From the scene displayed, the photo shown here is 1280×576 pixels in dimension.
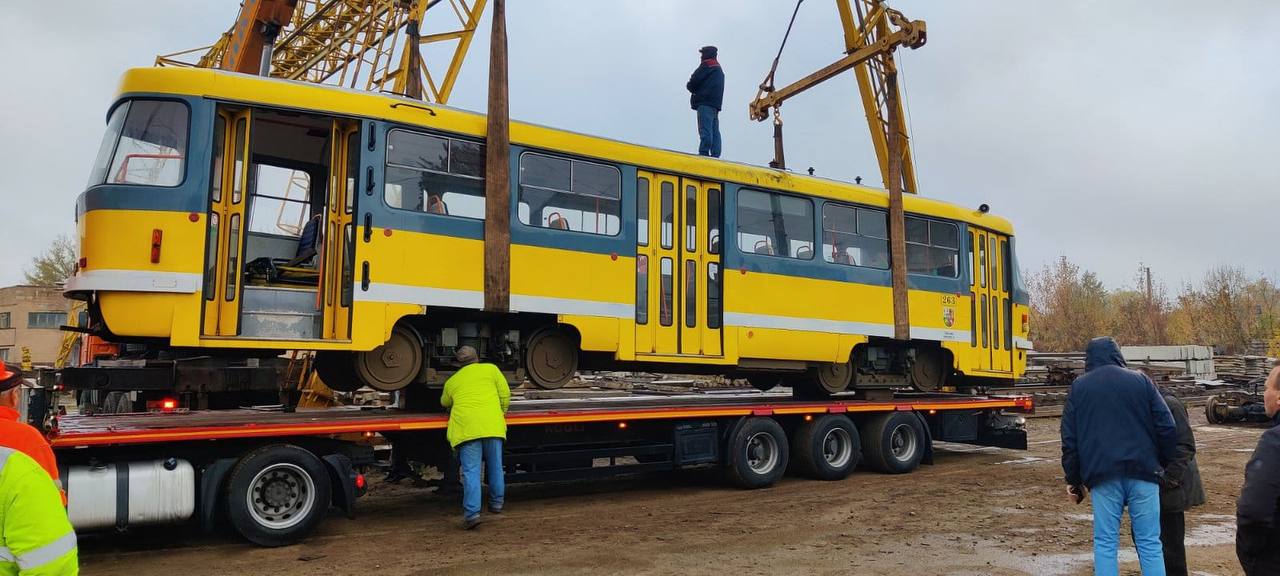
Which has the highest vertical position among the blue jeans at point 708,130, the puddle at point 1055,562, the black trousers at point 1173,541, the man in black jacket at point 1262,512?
the blue jeans at point 708,130

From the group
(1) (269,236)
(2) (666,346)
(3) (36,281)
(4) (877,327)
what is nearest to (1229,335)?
(4) (877,327)

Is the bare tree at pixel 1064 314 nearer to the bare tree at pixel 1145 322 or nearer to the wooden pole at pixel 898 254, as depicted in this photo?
the bare tree at pixel 1145 322

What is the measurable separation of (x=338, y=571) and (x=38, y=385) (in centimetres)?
264

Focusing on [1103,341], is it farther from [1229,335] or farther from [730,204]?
[1229,335]

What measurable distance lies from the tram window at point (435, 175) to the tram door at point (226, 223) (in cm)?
120

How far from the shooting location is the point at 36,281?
4816 centimetres

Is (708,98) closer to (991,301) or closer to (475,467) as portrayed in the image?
(991,301)

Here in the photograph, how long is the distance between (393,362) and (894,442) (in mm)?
6800

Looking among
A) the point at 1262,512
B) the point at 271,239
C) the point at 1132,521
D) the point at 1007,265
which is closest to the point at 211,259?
the point at 271,239

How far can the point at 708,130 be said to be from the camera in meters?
11.5

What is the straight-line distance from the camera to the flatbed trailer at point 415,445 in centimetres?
648

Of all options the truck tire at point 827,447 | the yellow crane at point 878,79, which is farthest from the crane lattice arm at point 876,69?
the truck tire at point 827,447

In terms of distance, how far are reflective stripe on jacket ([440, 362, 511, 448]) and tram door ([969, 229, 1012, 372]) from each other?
7.65 m

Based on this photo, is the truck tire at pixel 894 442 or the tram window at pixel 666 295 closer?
the tram window at pixel 666 295
